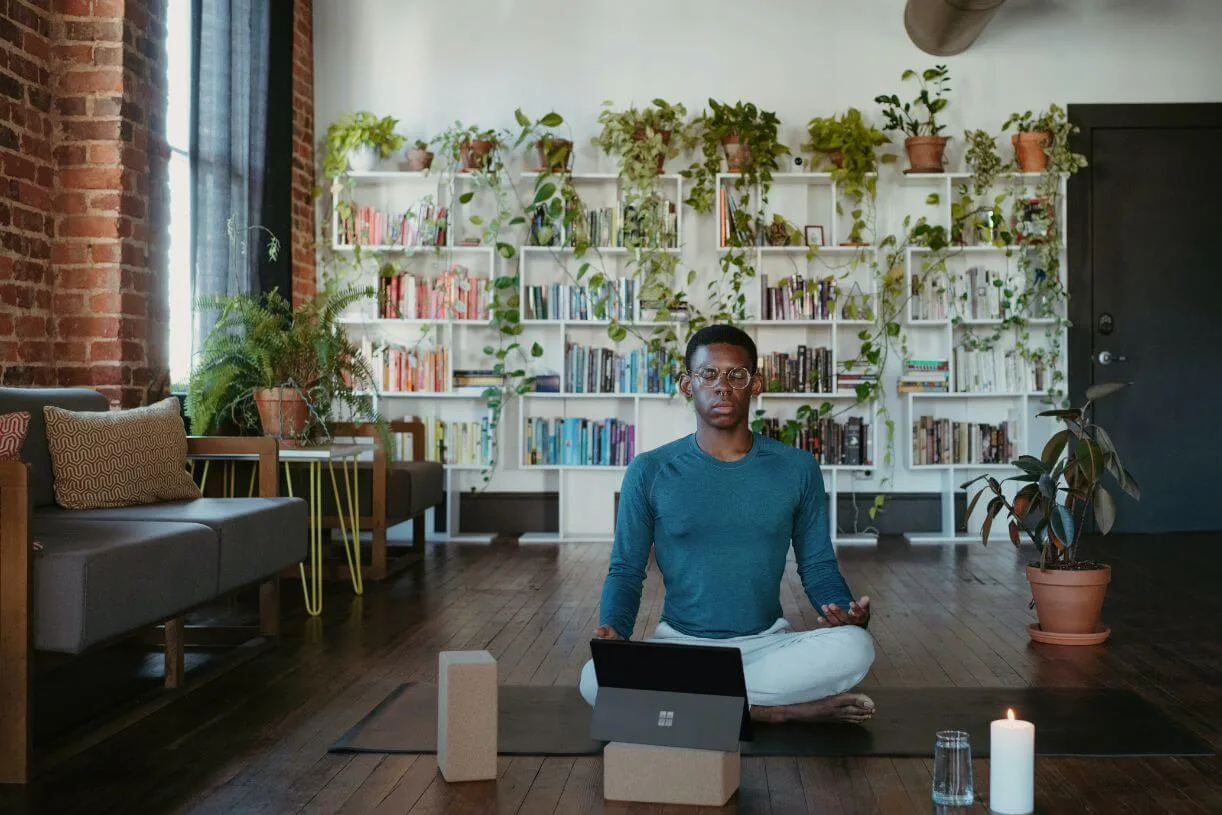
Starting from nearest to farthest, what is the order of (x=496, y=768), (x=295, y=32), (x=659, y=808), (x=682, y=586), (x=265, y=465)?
(x=659, y=808)
(x=496, y=768)
(x=682, y=586)
(x=265, y=465)
(x=295, y=32)

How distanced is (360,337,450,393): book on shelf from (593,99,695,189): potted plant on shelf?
1.44m

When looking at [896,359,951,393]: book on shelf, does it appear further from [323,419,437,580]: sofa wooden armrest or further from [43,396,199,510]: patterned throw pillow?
[43,396,199,510]: patterned throw pillow

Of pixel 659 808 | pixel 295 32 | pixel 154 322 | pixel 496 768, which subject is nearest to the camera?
pixel 659 808

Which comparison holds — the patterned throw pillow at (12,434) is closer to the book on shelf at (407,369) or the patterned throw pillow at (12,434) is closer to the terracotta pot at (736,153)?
the book on shelf at (407,369)

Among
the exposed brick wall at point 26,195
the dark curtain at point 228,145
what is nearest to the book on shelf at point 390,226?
the dark curtain at point 228,145

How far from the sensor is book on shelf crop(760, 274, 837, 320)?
719 centimetres

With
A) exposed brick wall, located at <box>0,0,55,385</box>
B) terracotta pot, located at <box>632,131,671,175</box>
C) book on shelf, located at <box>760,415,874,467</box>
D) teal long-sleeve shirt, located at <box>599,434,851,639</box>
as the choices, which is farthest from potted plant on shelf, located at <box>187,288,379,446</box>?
teal long-sleeve shirt, located at <box>599,434,851,639</box>

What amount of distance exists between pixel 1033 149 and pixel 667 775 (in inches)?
216

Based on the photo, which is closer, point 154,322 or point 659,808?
point 659,808

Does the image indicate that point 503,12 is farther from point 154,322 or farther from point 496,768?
point 496,768

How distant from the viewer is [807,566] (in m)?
2.98

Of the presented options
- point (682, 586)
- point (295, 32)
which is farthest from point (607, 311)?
point (682, 586)

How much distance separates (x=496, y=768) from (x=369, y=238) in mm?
4941

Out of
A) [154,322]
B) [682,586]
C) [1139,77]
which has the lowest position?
[682,586]
